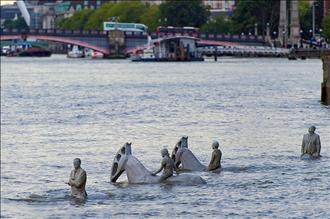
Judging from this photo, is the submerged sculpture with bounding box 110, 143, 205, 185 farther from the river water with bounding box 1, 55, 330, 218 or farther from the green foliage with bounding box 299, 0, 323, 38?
the green foliage with bounding box 299, 0, 323, 38

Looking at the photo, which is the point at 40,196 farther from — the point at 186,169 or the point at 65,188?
the point at 186,169

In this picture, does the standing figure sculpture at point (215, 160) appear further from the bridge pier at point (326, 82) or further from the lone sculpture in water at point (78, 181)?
the bridge pier at point (326, 82)

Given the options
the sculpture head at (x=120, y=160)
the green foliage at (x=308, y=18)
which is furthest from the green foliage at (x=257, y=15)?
the sculpture head at (x=120, y=160)

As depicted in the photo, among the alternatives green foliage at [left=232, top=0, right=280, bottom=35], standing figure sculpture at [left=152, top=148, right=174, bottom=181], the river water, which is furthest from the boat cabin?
standing figure sculpture at [left=152, top=148, right=174, bottom=181]

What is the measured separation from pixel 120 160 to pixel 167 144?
11.8 metres

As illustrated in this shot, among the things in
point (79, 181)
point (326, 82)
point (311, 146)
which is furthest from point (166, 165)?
point (326, 82)

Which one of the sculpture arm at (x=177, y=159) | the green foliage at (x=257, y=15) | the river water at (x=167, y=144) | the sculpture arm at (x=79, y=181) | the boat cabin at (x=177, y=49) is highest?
the sculpture arm at (x=79, y=181)

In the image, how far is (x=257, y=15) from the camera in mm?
190375

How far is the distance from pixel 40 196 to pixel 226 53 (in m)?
148

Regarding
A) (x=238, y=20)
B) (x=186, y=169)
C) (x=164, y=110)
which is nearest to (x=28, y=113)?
(x=164, y=110)

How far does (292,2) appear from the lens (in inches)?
7210

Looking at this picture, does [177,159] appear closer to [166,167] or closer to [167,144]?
[166,167]

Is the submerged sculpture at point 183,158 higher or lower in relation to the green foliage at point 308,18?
higher

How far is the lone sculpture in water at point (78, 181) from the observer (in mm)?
31655
